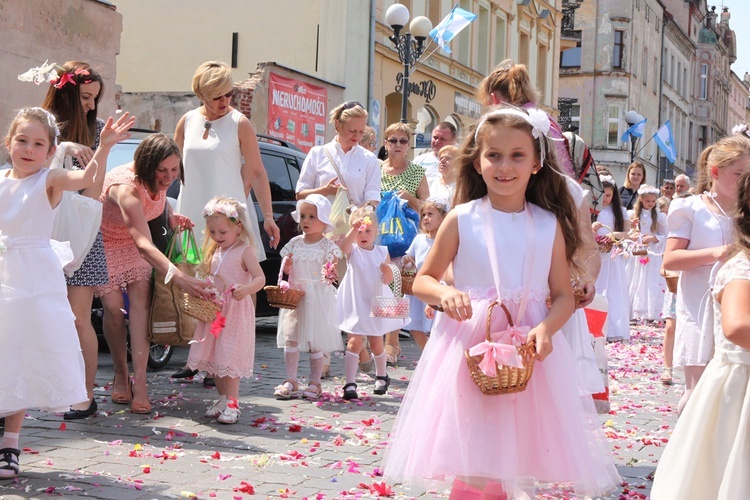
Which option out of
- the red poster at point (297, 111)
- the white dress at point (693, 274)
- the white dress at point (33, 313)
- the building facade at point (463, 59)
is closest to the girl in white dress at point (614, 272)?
the white dress at point (693, 274)

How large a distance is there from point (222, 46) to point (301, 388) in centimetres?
1777

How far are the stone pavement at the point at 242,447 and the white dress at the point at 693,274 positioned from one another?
0.63m

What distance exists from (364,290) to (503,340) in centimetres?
448

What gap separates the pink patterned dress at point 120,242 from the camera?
7.08 m

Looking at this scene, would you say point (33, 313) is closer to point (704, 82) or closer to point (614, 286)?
point (614, 286)

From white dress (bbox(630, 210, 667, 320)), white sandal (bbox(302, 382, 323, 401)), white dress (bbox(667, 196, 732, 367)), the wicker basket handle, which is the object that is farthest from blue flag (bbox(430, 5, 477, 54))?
the wicker basket handle

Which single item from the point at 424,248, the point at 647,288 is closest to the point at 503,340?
the point at 424,248

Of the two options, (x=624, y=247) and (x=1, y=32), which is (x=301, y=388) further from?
(x=1, y=32)

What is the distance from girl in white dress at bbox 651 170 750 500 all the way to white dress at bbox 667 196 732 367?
2.34m

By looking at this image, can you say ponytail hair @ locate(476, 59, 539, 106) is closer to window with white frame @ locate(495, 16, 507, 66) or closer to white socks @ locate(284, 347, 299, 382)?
white socks @ locate(284, 347, 299, 382)

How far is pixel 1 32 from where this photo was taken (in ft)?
42.4

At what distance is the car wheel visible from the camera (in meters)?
9.05

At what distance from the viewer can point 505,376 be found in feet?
12.6

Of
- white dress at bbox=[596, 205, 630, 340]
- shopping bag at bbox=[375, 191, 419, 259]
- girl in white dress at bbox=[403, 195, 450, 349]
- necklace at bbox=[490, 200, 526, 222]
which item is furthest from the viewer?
white dress at bbox=[596, 205, 630, 340]
